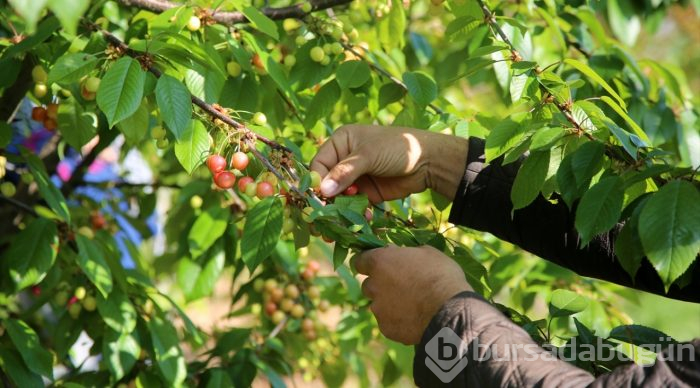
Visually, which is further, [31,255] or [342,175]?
[31,255]

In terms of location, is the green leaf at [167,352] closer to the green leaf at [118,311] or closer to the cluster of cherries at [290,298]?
the green leaf at [118,311]

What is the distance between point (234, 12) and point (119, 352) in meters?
0.82

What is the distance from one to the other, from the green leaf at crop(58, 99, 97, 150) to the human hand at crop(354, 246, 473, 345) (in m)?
0.75

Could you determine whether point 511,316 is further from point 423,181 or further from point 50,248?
point 50,248

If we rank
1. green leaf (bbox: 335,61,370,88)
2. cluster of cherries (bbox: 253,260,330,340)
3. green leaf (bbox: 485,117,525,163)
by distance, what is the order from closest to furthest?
green leaf (bbox: 485,117,525,163) < green leaf (bbox: 335,61,370,88) < cluster of cherries (bbox: 253,260,330,340)

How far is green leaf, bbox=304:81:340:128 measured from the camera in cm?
199

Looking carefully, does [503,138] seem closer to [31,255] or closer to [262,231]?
[262,231]

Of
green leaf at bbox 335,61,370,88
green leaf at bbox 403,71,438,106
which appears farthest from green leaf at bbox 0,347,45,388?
green leaf at bbox 403,71,438,106

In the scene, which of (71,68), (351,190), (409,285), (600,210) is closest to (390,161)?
(351,190)

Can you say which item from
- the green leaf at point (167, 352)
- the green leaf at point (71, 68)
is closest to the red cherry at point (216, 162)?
the green leaf at point (71, 68)

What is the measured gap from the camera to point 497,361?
120cm

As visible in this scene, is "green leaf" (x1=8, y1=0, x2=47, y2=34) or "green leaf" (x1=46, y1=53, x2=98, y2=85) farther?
"green leaf" (x1=46, y1=53, x2=98, y2=85)

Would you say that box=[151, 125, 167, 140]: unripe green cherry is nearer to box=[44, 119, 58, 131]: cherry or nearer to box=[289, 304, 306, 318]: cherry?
box=[44, 119, 58, 131]: cherry

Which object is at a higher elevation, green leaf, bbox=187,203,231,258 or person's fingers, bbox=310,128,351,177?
person's fingers, bbox=310,128,351,177
